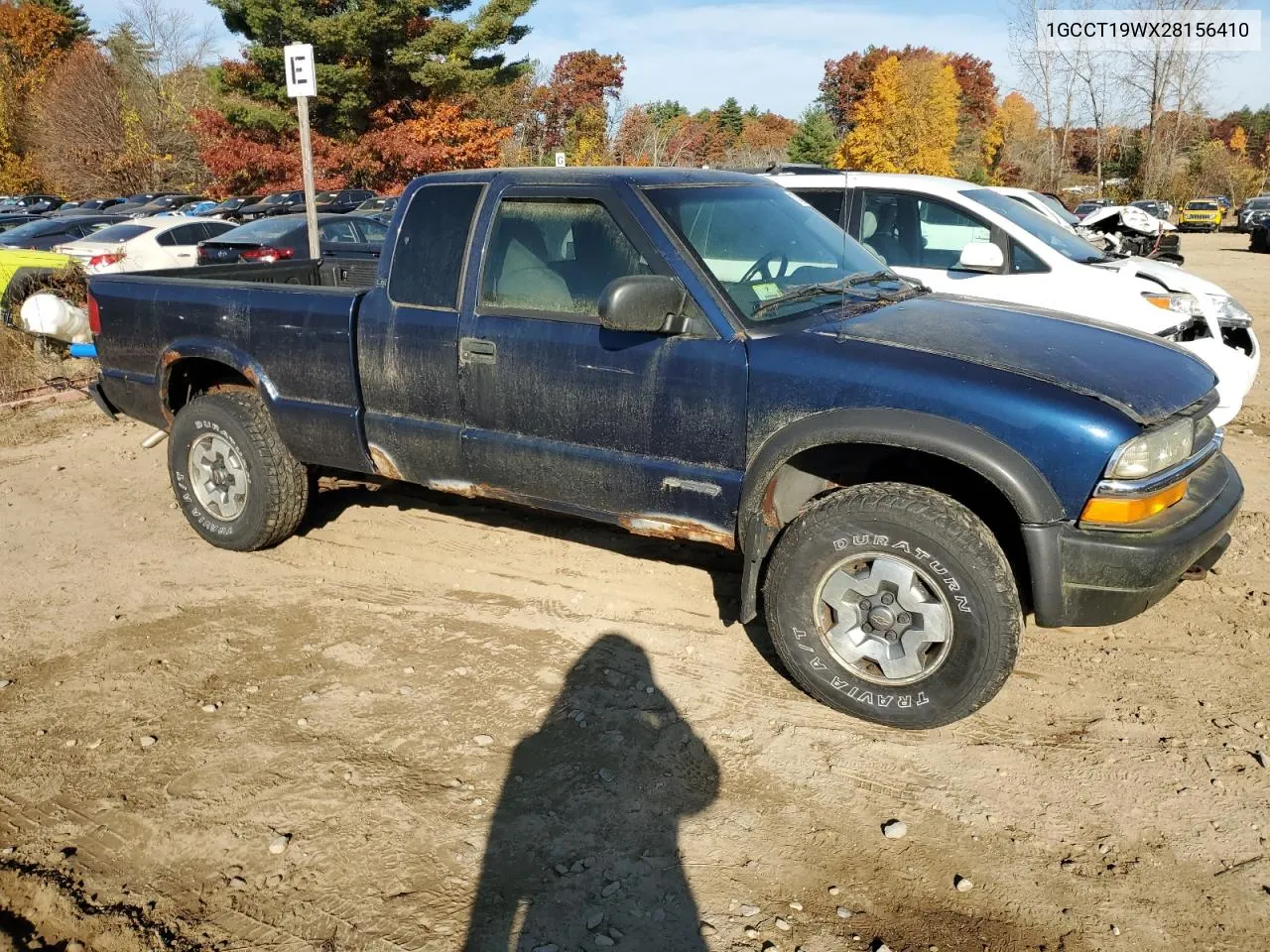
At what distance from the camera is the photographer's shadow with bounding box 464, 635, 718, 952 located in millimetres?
2695

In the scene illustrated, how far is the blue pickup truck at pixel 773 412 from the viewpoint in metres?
3.28

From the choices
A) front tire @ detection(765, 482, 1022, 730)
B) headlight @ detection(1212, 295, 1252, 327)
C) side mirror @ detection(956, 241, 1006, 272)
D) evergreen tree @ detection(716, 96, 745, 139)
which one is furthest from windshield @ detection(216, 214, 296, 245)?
evergreen tree @ detection(716, 96, 745, 139)

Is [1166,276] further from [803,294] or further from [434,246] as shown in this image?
[434,246]

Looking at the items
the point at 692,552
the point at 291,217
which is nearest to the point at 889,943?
the point at 692,552

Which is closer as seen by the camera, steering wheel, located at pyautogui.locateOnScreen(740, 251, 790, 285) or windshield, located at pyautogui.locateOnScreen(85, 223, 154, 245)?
steering wheel, located at pyautogui.locateOnScreen(740, 251, 790, 285)

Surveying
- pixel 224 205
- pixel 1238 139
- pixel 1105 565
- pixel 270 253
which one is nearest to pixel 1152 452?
pixel 1105 565

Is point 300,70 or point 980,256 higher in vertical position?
point 300,70

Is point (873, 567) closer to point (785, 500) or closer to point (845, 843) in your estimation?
point (785, 500)

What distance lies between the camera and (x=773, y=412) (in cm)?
362

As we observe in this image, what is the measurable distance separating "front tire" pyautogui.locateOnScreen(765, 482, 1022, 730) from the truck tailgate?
89.9 inches

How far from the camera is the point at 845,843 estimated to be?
10.0 ft

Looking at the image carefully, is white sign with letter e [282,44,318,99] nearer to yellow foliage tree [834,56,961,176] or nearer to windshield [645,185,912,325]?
windshield [645,185,912,325]

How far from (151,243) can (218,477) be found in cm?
1215

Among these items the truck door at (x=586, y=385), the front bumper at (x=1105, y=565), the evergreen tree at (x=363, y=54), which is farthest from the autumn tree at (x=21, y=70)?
the front bumper at (x=1105, y=565)
